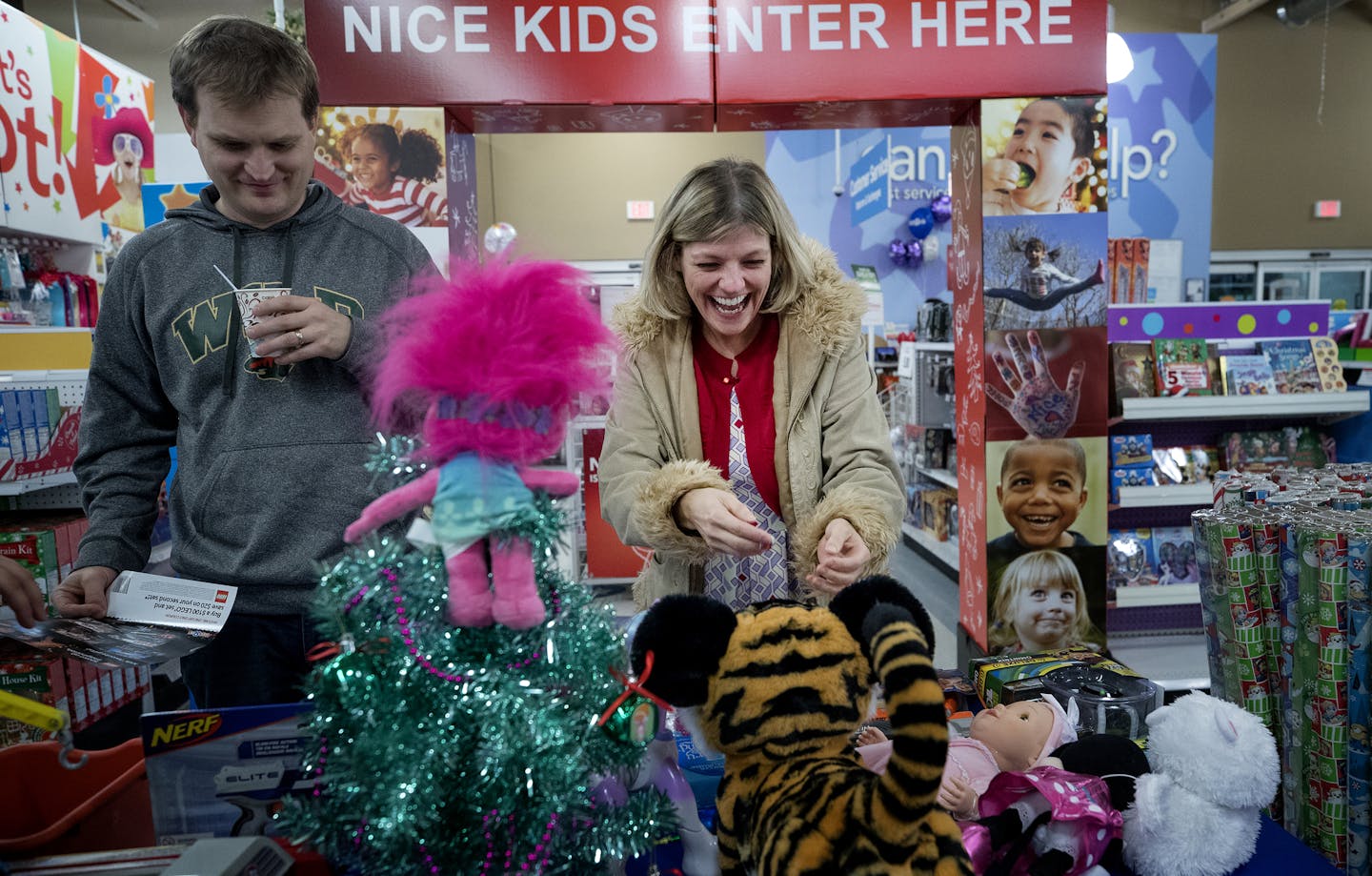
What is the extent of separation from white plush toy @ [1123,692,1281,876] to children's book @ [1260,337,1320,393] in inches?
135

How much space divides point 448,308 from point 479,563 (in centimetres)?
23

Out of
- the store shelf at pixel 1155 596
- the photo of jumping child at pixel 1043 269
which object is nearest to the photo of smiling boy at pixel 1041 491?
the photo of jumping child at pixel 1043 269

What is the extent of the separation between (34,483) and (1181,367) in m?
4.48

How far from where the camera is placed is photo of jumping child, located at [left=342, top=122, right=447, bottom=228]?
9.96ft

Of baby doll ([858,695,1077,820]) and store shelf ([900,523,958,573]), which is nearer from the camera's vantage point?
baby doll ([858,695,1077,820])

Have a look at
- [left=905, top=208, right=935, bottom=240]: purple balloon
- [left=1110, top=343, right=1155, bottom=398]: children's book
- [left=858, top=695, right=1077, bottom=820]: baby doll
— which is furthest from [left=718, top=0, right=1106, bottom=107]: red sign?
[left=905, top=208, right=935, bottom=240]: purple balloon

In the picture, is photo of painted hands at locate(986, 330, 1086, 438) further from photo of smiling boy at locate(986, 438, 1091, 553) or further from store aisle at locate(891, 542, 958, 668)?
store aisle at locate(891, 542, 958, 668)

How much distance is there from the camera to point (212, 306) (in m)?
1.29

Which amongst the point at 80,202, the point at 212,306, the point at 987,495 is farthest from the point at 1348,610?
the point at 80,202

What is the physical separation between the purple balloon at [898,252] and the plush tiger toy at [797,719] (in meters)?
7.94

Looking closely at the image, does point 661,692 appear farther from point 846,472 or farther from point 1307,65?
point 1307,65

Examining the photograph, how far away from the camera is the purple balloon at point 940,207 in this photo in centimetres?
805

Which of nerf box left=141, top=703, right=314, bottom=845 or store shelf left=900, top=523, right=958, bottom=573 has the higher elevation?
nerf box left=141, top=703, right=314, bottom=845

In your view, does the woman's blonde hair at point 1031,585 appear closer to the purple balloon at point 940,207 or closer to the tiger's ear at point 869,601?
the tiger's ear at point 869,601
